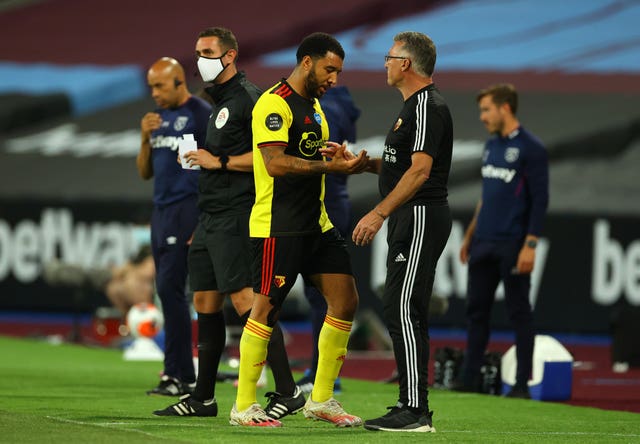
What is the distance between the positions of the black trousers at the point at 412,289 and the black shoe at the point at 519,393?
2796mm

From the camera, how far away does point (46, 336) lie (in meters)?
16.1

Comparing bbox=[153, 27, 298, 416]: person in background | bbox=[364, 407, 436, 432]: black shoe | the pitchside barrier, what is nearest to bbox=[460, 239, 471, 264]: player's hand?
bbox=[153, 27, 298, 416]: person in background

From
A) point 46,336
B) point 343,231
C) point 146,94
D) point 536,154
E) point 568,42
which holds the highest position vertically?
point 568,42

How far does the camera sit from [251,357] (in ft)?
22.9

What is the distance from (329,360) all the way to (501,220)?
2.99 m

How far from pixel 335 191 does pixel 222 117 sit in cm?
171

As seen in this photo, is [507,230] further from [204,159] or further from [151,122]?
[204,159]

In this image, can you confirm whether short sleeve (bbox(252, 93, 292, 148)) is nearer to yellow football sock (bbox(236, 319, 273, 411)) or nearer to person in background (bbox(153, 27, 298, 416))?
person in background (bbox(153, 27, 298, 416))

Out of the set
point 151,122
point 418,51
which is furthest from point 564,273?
point 418,51

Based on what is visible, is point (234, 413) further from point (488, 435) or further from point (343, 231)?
point (343, 231)

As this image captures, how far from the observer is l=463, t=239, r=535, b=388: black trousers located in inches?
380

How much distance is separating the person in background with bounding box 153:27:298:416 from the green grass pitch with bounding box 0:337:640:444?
0.22 metres

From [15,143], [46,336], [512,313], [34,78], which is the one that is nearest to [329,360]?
[512,313]

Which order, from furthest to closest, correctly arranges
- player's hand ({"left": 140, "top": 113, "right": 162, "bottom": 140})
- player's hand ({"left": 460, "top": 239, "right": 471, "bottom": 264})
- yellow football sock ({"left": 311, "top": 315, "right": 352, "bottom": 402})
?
1. player's hand ({"left": 460, "top": 239, "right": 471, "bottom": 264})
2. player's hand ({"left": 140, "top": 113, "right": 162, "bottom": 140})
3. yellow football sock ({"left": 311, "top": 315, "right": 352, "bottom": 402})
